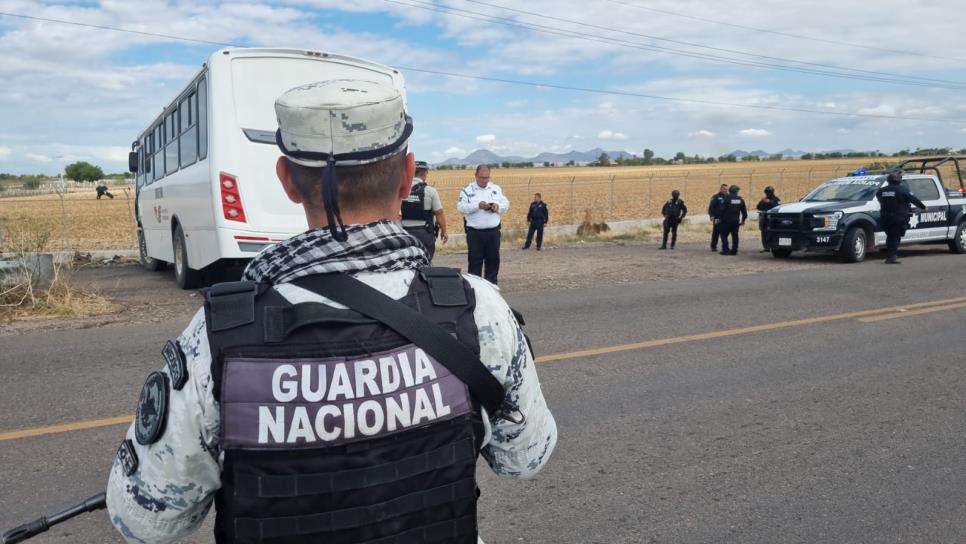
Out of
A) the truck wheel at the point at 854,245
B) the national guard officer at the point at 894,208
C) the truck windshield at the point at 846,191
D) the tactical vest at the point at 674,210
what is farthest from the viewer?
the tactical vest at the point at 674,210

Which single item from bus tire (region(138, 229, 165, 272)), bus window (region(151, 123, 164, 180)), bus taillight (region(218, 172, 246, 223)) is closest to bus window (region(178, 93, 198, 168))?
bus taillight (region(218, 172, 246, 223))

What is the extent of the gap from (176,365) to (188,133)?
35.8 feet

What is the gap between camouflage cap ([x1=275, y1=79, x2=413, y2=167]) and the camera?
1.53 m

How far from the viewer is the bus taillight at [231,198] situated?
394 inches

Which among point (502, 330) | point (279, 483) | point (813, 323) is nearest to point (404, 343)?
point (502, 330)

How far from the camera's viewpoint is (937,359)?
7.14 m

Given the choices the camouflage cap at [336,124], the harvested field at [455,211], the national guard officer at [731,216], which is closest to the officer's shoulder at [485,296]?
the camouflage cap at [336,124]

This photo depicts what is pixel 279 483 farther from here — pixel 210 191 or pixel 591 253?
pixel 591 253

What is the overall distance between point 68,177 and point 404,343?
15872 centimetres

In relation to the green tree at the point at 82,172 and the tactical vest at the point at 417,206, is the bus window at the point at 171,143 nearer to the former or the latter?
the tactical vest at the point at 417,206

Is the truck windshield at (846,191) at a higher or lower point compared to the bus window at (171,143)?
lower

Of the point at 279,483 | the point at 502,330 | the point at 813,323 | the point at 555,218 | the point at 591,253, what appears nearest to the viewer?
the point at 279,483

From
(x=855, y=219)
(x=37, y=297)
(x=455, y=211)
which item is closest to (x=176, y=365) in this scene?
(x=37, y=297)

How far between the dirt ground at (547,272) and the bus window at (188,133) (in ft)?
6.65
